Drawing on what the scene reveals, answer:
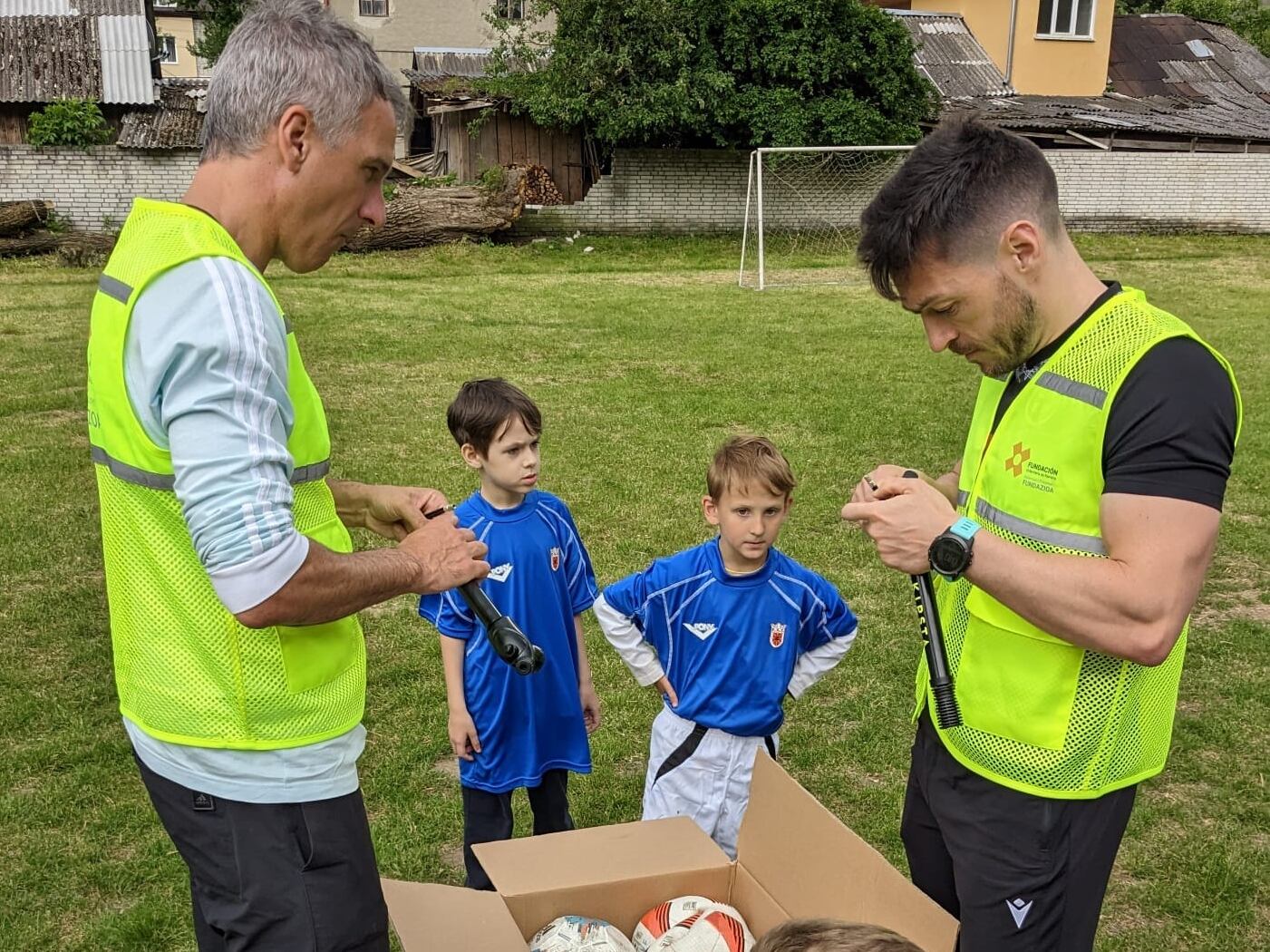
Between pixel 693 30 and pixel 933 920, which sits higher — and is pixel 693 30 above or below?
above

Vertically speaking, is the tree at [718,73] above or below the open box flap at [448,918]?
above

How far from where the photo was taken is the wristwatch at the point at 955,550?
2055 mm

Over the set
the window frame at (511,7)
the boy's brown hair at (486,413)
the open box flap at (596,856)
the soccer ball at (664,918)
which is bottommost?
the soccer ball at (664,918)

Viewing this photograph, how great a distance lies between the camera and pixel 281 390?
190 cm

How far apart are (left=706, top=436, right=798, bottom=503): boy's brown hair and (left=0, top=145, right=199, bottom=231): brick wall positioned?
1720cm

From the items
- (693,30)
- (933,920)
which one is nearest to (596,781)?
(933,920)

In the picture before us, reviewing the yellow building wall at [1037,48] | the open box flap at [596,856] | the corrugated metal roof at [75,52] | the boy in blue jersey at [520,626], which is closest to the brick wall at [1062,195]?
the corrugated metal roof at [75,52]

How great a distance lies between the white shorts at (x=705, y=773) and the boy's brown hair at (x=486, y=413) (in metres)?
1.00

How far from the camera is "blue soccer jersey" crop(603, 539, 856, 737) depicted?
344 cm

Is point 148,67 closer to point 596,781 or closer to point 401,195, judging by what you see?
point 401,195

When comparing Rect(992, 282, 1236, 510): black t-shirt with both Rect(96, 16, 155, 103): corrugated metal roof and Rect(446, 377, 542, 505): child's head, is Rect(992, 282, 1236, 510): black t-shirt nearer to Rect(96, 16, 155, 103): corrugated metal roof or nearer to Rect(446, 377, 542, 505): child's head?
Rect(446, 377, 542, 505): child's head

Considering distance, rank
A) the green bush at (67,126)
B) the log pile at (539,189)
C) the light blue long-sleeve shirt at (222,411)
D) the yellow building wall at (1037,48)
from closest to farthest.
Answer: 1. the light blue long-sleeve shirt at (222,411)
2. the green bush at (67,126)
3. the log pile at (539,189)
4. the yellow building wall at (1037,48)

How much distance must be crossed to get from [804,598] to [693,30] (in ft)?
61.9

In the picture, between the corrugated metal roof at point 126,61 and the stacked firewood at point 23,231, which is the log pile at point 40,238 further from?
the corrugated metal roof at point 126,61
